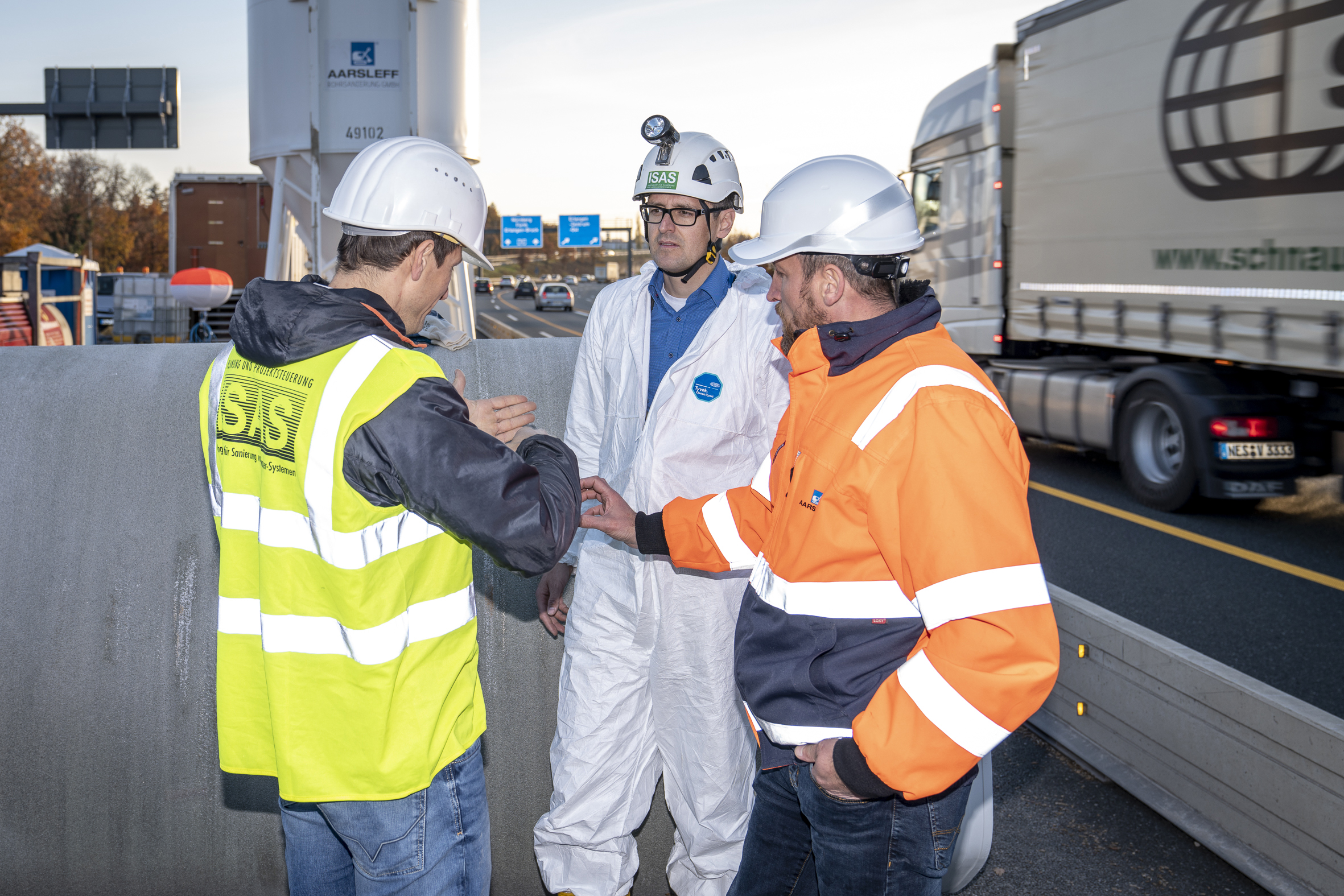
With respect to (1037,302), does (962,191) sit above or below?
above

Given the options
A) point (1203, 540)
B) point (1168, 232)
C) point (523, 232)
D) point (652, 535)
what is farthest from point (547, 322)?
point (652, 535)

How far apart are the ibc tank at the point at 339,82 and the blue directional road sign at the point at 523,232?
63.9 metres

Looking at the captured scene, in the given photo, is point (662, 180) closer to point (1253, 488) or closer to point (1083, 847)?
point (1083, 847)

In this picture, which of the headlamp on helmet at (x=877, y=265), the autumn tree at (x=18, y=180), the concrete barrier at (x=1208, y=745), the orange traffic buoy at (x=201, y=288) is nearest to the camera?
the headlamp on helmet at (x=877, y=265)

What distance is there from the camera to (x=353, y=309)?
201 cm

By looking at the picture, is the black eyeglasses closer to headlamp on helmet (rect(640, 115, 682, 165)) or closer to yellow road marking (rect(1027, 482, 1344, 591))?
headlamp on helmet (rect(640, 115, 682, 165))

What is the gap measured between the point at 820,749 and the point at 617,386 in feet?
5.65

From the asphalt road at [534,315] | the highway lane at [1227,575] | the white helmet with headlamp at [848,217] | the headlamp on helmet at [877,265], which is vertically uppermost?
the asphalt road at [534,315]

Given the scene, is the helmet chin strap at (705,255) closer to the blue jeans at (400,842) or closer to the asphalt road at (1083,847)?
the blue jeans at (400,842)

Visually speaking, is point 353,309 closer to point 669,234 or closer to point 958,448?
point 958,448

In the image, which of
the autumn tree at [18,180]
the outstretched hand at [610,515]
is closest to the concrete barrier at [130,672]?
the outstretched hand at [610,515]

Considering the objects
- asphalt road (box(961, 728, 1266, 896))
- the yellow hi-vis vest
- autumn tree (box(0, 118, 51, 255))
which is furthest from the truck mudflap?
autumn tree (box(0, 118, 51, 255))

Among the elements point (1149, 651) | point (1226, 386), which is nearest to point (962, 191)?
point (1226, 386)

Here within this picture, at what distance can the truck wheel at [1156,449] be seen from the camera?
30.1ft
